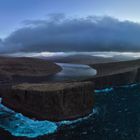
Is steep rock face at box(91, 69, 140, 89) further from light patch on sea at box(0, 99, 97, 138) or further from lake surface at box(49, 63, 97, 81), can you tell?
light patch on sea at box(0, 99, 97, 138)

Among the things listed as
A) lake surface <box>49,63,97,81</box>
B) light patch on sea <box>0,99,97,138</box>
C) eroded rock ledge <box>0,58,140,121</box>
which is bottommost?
light patch on sea <box>0,99,97,138</box>

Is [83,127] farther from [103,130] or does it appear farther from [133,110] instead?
[133,110]

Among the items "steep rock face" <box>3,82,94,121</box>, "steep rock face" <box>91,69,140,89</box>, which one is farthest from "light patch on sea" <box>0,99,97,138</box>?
"steep rock face" <box>91,69,140,89</box>

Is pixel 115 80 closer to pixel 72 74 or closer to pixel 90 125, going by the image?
pixel 72 74

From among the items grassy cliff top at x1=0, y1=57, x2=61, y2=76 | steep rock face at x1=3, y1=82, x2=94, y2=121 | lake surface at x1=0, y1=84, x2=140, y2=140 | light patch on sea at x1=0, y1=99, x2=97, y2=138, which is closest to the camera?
lake surface at x1=0, y1=84, x2=140, y2=140

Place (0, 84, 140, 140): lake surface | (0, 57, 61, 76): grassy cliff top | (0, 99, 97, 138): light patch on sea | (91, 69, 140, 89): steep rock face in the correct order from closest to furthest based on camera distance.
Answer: (0, 84, 140, 140): lake surface < (0, 99, 97, 138): light patch on sea < (91, 69, 140, 89): steep rock face < (0, 57, 61, 76): grassy cliff top

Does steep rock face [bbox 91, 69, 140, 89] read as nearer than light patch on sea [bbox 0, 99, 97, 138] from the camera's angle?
No

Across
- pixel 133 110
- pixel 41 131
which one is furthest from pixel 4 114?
pixel 133 110

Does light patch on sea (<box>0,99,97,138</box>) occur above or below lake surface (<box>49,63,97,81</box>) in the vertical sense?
below
